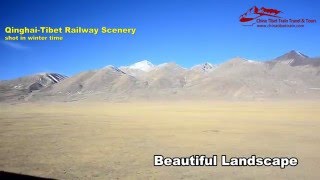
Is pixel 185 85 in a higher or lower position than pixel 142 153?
higher

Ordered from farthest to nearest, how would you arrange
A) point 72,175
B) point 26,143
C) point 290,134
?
point 290,134
point 26,143
point 72,175

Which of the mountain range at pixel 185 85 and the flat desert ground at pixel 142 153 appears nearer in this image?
the flat desert ground at pixel 142 153

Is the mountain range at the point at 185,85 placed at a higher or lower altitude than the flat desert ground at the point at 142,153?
higher

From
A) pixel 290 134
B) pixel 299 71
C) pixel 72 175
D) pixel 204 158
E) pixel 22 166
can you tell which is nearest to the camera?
pixel 72 175

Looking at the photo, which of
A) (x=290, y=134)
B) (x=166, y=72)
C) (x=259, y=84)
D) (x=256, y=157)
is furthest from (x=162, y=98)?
(x=256, y=157)

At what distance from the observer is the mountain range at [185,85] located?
102375 millimetres

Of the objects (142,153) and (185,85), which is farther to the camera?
(185,85)

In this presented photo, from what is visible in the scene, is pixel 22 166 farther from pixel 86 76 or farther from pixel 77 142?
pixel 86 76

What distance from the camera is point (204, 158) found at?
12070mm

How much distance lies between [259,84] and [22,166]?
104m

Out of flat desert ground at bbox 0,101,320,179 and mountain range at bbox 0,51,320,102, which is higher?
mountain range at bbox 0,51,320,102

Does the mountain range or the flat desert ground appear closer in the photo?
the flat desert ground

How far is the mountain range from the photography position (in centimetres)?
10238

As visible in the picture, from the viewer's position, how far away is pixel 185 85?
122m
